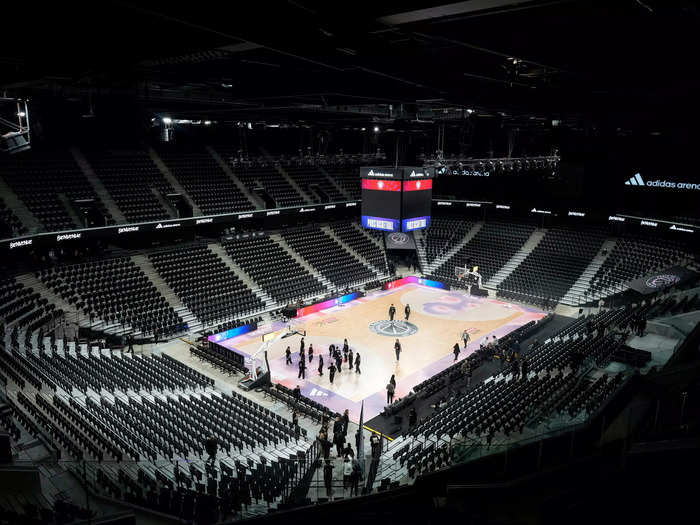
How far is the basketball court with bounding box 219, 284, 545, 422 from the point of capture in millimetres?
22172

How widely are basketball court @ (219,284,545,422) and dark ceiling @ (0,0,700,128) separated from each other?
13.1 m

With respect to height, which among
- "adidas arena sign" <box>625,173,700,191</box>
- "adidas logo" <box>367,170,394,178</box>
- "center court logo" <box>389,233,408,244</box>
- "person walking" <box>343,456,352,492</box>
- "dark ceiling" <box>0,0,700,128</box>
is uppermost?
"dark ceiling" <box>0,0,700,128</box>

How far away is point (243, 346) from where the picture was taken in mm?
26906

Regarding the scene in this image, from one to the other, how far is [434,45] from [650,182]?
3440 cm

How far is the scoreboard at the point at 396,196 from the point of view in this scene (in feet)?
83.7

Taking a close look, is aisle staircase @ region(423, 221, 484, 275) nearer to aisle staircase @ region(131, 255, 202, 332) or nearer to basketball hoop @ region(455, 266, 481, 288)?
basketball hoop @ region(455, 266, 481, 288)

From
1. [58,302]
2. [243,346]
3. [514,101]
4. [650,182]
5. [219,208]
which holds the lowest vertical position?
[243,346]

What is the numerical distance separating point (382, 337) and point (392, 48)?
950 inches

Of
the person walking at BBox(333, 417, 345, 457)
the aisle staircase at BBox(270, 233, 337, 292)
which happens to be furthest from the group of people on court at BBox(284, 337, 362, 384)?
the aisle staircase at BBox(270, 233, 337, 292)

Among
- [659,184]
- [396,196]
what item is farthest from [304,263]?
[659,184]

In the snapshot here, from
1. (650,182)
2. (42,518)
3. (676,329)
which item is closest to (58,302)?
(42,518)

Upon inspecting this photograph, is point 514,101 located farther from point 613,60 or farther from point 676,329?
point 676,329

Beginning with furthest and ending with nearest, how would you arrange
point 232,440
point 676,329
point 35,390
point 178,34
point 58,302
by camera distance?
point 58,302 → point 676,329 → point 35,390 → point 232,440 → point 178,34

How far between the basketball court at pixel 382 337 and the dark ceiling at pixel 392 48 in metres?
13.1
